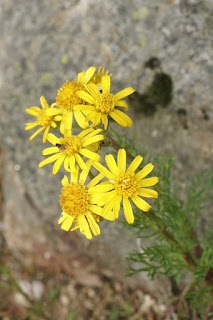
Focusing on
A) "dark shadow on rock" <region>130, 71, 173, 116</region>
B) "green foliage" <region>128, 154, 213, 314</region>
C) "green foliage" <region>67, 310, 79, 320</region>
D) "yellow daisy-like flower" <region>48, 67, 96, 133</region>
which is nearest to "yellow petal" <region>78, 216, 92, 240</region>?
"green foliage" <region>128, 154, 213, 314</region>

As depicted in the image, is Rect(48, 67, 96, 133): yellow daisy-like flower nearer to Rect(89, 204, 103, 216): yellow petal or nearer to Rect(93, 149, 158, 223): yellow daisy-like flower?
Rect(93, 149, 158, 223): yellow daisy-like flower

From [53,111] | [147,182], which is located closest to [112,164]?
[147,182]

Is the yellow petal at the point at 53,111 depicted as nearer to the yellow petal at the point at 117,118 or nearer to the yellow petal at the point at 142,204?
the yellow petal at the point at 117,118

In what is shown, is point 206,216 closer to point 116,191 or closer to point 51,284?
point 116,191

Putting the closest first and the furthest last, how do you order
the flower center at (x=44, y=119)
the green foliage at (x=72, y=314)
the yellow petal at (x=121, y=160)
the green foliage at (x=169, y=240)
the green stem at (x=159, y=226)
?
the yellow petal at (x=121, y=160) → the green stem at (x=159, y=226) → the flower center at (x=44, y=119) → the green foliage at (x=169, y=240) → the green foliage at (x=72, y=314)

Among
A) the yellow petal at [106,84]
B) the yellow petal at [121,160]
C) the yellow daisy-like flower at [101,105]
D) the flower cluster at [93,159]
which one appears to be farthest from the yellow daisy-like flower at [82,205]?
the yellow petal at [106,84]

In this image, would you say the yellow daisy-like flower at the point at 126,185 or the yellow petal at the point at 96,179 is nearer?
the yellow daisy-like flower at the point at 126,185

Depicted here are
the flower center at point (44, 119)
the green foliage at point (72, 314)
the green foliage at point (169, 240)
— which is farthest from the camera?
the green foliage at point (72, 314)

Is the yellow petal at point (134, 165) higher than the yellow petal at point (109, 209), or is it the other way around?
the yellow petal at point (134, 165)

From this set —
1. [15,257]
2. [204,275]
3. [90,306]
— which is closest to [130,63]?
[204,275]
